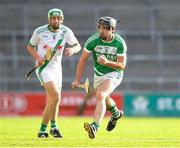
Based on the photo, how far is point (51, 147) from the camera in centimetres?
1152

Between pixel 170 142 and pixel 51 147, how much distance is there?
230 cm

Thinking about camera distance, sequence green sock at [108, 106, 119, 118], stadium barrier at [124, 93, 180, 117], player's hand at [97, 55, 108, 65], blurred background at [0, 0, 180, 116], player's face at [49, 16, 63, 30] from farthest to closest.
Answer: blurred background at [0, 0, 180, 116] → stadium barrier at [124, 93, 180, 117] → green sock at [108, 106, 119, 118] → player's face at [49, 16, 63, 30] → player's hand at [97, 55, 108, 65]

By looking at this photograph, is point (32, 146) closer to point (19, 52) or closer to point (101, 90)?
point (101, 90)

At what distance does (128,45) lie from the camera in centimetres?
3328

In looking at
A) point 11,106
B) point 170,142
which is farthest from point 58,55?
point 11,106

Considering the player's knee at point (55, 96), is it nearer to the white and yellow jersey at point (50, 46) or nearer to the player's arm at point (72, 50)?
the white and yellow jersey at point (50, 46)

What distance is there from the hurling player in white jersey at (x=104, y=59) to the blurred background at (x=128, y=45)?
15403 mm

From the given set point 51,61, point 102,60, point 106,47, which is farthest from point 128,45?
point 102,60

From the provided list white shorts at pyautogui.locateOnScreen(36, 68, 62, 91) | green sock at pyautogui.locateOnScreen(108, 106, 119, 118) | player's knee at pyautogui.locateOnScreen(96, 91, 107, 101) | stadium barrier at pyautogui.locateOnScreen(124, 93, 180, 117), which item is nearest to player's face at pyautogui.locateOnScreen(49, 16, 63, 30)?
white shorts at pyautogui.locateOnScreen(36, 68, 62, 91)

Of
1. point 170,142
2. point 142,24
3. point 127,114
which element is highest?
point 170,142

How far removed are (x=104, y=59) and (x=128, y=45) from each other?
2030cm

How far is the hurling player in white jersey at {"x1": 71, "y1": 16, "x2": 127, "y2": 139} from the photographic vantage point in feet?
43.3

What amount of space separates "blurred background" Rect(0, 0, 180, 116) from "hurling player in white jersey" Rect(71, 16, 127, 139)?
15.4 metres

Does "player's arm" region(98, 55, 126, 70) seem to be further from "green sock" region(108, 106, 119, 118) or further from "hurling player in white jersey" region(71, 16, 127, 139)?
"green sock" region(108, 106, 119, 118)
